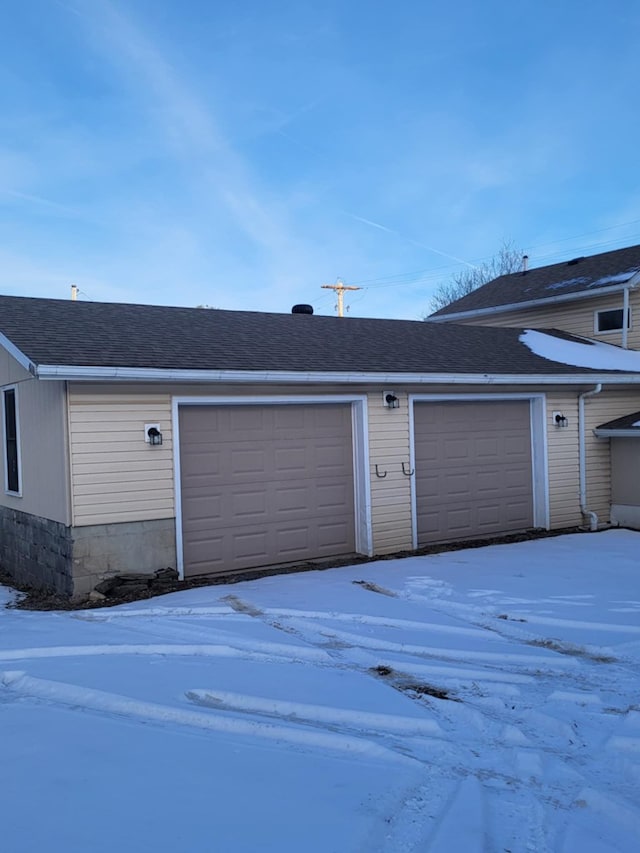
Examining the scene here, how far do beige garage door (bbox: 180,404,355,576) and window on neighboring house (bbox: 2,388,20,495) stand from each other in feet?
Answer: 9.02

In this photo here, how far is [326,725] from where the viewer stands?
404 centimetres

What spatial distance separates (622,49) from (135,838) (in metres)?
16.8

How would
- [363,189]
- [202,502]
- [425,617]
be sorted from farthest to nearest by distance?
1. [363,189]
2. [202,502]
3. [425,617]

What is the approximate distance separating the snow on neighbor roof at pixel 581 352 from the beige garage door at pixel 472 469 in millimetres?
1747

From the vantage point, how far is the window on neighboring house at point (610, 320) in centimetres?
1518

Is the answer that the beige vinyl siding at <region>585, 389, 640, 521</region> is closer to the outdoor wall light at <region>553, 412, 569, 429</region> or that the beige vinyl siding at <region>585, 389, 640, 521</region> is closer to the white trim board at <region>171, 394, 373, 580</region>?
the outdoor wall light at <region>553, 412, 569, 429</region>

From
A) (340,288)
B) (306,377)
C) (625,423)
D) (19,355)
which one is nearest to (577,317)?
(625,423)

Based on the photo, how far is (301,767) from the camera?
11.3 feet

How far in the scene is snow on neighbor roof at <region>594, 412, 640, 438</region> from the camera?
11938 mm

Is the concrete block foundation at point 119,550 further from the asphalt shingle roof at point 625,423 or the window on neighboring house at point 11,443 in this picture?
the asphalt shingle roof at point 625,423

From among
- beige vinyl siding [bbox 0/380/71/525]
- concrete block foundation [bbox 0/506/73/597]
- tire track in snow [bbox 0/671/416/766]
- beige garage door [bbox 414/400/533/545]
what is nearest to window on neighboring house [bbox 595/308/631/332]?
beige garage door [bbox 414/400/533/545]

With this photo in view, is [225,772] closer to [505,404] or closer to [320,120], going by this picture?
[505,404]

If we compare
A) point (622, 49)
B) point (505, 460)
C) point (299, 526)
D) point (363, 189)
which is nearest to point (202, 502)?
point (299, 526)

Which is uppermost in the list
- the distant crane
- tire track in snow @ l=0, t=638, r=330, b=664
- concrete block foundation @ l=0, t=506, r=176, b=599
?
the distant crane
